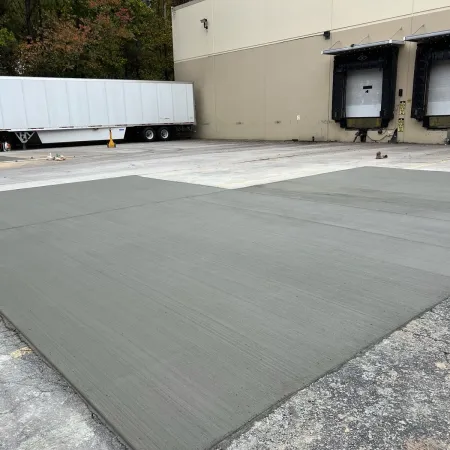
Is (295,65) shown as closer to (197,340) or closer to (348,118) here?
(348,118)

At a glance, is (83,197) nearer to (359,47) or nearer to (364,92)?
(359,47)

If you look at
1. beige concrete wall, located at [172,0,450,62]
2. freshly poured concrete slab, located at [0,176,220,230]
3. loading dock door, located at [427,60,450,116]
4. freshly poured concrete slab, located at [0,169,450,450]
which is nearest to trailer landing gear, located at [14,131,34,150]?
beige concrete wall, located at [172,0,450,62]

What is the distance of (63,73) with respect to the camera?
3066cm

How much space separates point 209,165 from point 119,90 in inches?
582

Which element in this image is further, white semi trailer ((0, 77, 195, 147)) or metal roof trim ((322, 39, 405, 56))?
white semi trailer ((0, 77, 195, 147))

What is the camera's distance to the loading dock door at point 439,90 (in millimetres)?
19578

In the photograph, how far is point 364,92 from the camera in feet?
73.5

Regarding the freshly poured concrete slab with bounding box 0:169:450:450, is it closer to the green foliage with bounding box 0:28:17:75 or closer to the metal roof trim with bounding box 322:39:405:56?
the metal roof trim with bounding box 322:39:405:56

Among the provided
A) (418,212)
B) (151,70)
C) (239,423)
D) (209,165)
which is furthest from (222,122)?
(239,423)

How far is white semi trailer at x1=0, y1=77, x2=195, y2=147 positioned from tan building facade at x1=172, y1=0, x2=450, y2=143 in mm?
3042

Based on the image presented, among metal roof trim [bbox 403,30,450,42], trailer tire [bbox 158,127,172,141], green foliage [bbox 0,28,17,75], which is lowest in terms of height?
trailer tire [bbox 158,127,172,141]

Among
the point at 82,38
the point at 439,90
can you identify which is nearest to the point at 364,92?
the point at 439,90

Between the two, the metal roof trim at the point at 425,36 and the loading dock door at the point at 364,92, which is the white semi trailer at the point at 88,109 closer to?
the loading dock door at the point at 364,92

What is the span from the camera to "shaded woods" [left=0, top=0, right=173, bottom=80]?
2961 centimetres
